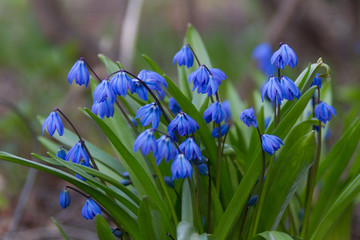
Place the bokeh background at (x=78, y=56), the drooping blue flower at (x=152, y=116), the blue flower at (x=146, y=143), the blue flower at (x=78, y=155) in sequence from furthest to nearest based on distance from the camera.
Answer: the bokeh background at (x=78, y=56) < the blue flower at (x=78, y=155) < the drooping blue flower at (x=152, y=116) < the blue flower at (x=146, y=143)

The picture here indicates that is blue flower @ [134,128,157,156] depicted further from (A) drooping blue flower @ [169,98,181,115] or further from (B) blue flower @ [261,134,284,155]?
(A) drooping blue flower @ [169,98,181,115]

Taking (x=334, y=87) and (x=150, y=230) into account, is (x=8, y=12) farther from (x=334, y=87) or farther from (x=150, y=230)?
(x=150, y=230)

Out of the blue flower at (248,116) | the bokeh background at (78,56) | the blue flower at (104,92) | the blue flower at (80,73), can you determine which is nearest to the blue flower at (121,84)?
the blue flower at (104,92)

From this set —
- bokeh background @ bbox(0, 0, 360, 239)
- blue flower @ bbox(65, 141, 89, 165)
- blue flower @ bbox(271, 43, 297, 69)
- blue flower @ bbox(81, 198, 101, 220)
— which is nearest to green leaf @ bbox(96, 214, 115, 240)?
blue flower @ bbox(81, 198, 101, 220)

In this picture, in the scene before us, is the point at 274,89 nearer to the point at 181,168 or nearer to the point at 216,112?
the point at 216,112

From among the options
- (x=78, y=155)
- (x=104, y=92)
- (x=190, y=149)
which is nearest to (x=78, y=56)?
(x=78, y=155)

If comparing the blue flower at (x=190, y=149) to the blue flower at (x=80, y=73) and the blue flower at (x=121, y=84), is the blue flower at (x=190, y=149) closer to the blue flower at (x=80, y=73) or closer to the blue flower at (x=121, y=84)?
the blue flower at (x=121, y=84)
